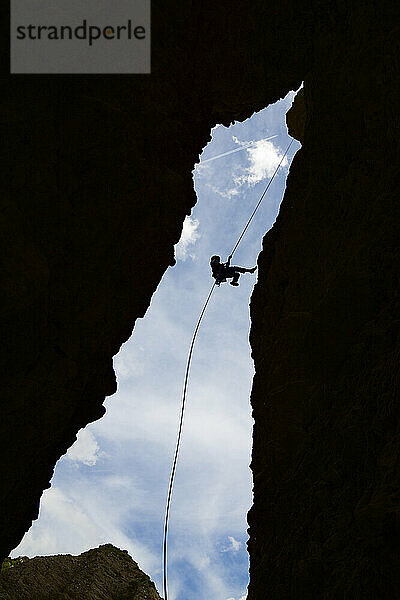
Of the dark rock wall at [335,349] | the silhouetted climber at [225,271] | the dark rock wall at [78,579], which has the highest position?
the silhouetted climber at [225,271]

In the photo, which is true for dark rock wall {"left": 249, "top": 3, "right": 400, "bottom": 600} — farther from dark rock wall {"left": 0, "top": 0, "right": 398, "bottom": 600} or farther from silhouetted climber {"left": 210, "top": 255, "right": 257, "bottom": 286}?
silhouetted climber {"left": 210, "top": 255, "right": 257, "bottom": 286}

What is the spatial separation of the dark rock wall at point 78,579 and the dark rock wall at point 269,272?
5.67m

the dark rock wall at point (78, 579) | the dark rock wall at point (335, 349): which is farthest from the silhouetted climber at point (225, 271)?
the dark rock wall at point (78, 579)

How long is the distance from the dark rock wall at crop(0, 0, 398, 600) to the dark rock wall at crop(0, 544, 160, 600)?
5.67 metres

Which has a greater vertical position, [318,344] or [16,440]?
[318,344]

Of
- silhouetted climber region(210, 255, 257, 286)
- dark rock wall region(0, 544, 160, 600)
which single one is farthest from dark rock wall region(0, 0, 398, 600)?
dark rock wall region(0, 544, 160, 600)

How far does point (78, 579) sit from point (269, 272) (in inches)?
451

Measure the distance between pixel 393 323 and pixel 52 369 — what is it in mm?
4788

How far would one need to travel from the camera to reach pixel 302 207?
8.56 metres

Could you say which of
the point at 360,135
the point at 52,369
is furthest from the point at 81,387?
the point at 360,135

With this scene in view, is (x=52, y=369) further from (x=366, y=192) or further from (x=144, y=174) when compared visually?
(x=366, y=192)

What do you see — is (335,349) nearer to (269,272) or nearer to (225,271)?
(269,272)

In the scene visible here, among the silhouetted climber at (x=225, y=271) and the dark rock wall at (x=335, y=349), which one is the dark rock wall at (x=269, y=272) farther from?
the silhouetted climber at (x=225, y=271)

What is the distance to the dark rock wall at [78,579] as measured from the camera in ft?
35.9
